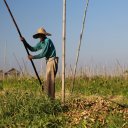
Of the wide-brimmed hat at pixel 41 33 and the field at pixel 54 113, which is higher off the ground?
the wide-brimmed hat at pixel 41 33

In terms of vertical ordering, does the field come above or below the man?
below

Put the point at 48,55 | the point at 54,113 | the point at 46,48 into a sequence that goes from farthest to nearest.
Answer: the point at 48,55 < the point at 46,48 < the point at 54,113

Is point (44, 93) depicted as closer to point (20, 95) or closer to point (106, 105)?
point (20, 95)

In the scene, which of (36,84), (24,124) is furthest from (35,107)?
(36,84)

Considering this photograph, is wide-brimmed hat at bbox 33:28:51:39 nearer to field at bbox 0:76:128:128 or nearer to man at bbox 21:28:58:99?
man at bbox 21:28:58:99

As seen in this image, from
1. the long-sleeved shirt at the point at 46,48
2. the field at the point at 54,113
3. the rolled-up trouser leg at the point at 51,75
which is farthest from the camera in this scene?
the rolled-up trouser leg at the point at 51,75

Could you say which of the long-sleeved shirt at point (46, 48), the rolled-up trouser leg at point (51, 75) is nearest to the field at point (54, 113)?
the rolled-up trouser leg at point (51, 75)

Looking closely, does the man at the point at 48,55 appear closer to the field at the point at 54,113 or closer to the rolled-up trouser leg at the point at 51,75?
the rolled-up trouser leg at the point at 51,75

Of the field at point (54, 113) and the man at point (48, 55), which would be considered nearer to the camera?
the field at point (54, 113)

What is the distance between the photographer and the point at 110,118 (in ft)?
26.3

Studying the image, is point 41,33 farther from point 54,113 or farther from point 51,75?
point 54,113

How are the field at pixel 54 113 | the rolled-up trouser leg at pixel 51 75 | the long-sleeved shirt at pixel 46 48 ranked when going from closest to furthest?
1. the field at pixel 54 113
2. the long-sleeved shirt at pixel 46 48
3. the rolled-up trouser leg at pixel 51 75

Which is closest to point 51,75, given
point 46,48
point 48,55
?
point 48,55

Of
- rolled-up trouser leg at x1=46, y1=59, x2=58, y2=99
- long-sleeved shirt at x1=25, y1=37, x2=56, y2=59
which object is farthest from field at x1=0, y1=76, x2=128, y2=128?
long-sleeved shirt at x1=25, y1=37, x2=56, y2=59
